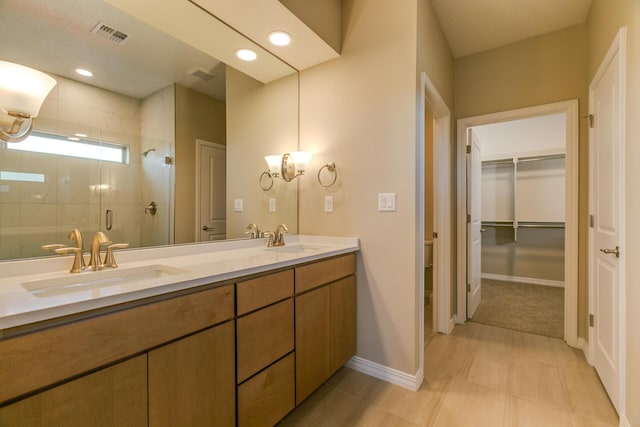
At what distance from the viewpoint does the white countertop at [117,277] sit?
0.75 meters

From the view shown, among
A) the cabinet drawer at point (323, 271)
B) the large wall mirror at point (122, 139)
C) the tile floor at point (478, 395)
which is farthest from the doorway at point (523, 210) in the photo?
the large wall mirror at point (122, 139)

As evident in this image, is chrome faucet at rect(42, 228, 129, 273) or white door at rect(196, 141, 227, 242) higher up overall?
white door at rect(196, 141, 227, 242)

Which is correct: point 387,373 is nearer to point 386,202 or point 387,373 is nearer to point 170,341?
point 386,202

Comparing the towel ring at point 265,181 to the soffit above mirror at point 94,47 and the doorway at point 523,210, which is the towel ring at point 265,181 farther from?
the doorway at point 523,210

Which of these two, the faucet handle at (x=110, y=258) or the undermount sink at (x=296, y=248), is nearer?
the faucet handle at (x=110, y=258)

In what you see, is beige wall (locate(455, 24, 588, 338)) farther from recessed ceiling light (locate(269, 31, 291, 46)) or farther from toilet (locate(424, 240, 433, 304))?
recessed ceiling light (locate(269, 31, 291, 46))

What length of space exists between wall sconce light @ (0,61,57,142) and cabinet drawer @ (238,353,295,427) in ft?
4.46

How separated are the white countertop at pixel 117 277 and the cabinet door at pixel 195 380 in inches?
8.5

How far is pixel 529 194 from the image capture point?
14.4 ft

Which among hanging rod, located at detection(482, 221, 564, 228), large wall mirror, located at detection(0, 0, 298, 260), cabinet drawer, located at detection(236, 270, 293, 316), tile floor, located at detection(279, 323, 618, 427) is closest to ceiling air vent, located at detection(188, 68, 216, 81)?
large wall mirror, located at detection(0, 0, 298, 260)

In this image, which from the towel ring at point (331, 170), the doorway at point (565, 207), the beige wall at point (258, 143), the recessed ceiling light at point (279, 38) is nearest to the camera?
the recessed ceiling light at point (279, 38)

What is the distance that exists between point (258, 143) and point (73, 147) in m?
1.17

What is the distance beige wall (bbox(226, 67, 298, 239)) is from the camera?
1.99 m

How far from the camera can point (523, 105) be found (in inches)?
102
